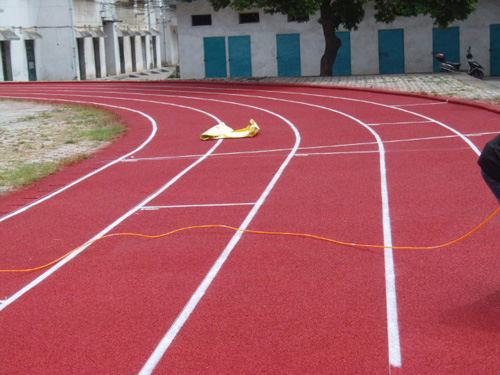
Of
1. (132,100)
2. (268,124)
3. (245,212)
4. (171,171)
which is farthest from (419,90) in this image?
(245,212)

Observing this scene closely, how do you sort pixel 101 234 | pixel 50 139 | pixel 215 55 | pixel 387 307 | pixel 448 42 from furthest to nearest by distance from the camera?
pixel 215 55
pixel 448 42
pixel 50 139
pixel 101 234
pixel 387 307

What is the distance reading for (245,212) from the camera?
27.0ft

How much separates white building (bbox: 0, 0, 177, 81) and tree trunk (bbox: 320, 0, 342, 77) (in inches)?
680

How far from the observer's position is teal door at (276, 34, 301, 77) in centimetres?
3316

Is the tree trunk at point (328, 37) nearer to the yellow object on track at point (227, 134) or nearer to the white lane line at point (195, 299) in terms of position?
the yellow object on track at point (227, 134)

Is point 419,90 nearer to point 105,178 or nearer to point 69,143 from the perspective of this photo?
point 69,143

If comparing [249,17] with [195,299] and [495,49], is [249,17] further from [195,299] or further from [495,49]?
[195,299]

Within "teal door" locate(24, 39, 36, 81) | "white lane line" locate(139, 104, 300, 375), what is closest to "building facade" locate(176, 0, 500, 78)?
"teal door" locate(24, 39, 36, 81)

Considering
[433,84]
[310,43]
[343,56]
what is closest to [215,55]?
[310,43]

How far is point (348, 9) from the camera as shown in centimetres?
2758

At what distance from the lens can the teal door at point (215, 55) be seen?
33688 mm

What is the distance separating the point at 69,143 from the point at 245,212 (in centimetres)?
777

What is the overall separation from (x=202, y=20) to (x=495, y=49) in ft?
43.5

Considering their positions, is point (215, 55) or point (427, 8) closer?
point (427, 8)
